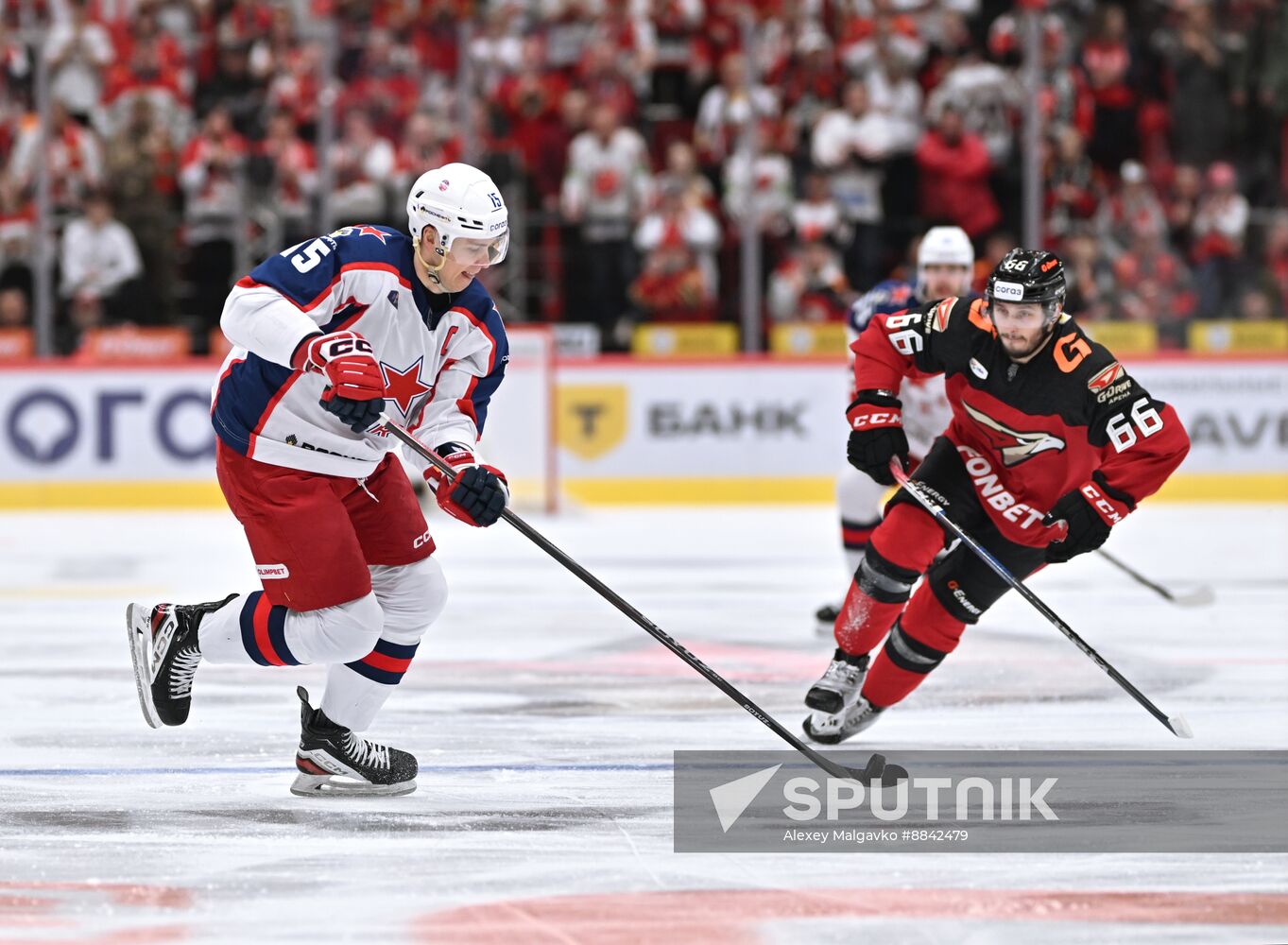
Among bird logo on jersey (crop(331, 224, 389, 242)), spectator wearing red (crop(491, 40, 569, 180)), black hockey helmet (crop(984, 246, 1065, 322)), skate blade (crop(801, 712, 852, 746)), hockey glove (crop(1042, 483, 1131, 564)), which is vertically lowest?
skate blade (crop(801, 712, 852, 746))

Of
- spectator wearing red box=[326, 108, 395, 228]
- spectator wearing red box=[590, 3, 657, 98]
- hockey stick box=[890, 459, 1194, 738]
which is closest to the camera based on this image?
hockey stick box=[890, 459, 1194, 738]

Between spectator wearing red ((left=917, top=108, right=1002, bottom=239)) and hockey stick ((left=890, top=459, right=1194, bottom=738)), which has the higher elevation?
spectator wearing red ((left=917, top=108, right=1002, bottom=239))

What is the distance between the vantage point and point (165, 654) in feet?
14.0

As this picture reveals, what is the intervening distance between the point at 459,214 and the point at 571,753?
4.39ft

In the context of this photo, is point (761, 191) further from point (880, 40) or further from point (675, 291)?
point (880, 40)

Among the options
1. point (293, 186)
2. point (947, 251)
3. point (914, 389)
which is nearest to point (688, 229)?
point (293, 186)

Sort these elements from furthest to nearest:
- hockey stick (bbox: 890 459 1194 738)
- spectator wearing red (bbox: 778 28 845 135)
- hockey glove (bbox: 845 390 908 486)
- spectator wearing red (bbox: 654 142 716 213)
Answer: spectator wearing red (bbox: 778 28 845 135)
spectator wearing red (bbox: 654 142 716 213)
hockey glove (bbox: 845 390 908 486)
hockey stick (bbox: 890 459 1194 738)

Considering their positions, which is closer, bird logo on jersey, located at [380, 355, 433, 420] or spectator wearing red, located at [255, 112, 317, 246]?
bird logo on jersey, located at [380, 355, 433, 420]

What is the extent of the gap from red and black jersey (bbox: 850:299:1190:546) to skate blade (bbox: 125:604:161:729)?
1.74 metres

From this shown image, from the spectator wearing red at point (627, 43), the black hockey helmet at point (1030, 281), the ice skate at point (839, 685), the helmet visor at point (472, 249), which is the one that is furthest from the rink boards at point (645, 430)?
the helmet visor at point (472, 249)

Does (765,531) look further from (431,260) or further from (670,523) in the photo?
(431,260)

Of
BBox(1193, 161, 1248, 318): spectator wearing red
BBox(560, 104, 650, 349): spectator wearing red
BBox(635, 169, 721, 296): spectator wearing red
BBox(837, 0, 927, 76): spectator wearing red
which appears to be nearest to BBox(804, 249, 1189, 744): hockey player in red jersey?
BBox(635, 169, 721, 296): spectator wearing red

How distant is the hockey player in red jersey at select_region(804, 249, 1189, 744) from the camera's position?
4.43 m

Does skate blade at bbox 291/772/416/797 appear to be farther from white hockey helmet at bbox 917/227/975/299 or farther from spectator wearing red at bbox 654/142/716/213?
spectator wearing red at bbox 654/142/716/213
